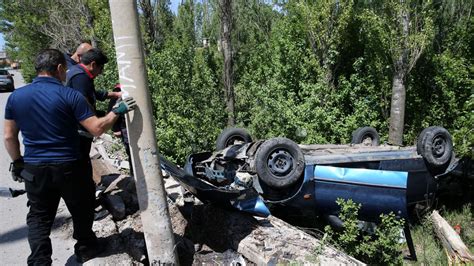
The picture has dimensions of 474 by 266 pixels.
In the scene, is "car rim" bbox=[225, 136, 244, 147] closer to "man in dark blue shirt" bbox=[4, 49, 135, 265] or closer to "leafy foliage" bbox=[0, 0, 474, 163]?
"leafy foliage" bbox=[0, 0, 474, 163]

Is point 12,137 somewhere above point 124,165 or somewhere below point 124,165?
above

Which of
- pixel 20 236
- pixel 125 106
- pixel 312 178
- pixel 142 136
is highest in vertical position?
pixel 125 106

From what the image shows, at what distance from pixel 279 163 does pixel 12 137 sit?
2.96 m

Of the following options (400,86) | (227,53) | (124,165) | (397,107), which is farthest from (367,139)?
(124,165)

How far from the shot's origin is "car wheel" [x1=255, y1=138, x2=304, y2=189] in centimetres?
502

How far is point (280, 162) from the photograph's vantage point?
512cm

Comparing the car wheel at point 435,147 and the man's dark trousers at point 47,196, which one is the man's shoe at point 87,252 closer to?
the man's dark trousers at point 47,196

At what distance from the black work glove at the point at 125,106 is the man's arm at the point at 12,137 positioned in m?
0.94

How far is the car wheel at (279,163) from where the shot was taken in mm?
5020

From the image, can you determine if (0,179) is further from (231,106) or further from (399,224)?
(399,224)

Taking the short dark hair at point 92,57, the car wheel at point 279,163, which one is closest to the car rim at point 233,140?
the car wheel at point 279,163

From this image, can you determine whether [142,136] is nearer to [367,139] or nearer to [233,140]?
[233,140]

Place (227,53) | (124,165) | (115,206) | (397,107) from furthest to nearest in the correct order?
(227,53), (397,107), (124,165), (115,206)

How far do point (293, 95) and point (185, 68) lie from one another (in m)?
3.16
